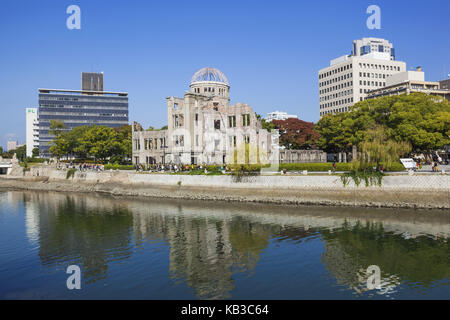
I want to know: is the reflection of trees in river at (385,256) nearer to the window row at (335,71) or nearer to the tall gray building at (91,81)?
the window row at (335,71)

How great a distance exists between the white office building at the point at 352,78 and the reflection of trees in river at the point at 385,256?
111329 millimetres

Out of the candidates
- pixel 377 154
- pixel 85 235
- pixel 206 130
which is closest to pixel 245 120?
pixel 206 130

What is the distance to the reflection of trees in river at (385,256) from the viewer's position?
2266 centimetres

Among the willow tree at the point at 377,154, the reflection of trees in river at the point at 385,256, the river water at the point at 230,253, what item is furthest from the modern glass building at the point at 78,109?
the reflection of trees in river at the point at 385,256

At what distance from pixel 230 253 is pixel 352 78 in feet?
405

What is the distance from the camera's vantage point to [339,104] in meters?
143

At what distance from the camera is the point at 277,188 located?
51906 millimetres

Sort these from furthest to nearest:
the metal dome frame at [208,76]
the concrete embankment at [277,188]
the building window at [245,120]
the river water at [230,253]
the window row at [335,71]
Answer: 1. the window row at [335,71]
2. the metal dome frame at [208,76]
3. the building window at [245,120]
4. the concrete embankment at [277,188]
5. the river water at [230,253]

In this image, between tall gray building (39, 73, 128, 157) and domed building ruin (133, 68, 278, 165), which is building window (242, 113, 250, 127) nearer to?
domed building ruin (133, 68, 278, 165)

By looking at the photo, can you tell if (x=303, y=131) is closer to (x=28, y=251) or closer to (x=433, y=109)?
(x=433, y=109)

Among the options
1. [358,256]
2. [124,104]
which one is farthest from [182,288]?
[124,104]
